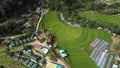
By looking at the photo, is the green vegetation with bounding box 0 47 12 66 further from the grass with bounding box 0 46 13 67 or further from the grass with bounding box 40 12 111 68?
the grass with bounding box 40 12 111 68

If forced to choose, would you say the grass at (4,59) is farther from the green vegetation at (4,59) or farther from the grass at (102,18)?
the grass at (102,18)

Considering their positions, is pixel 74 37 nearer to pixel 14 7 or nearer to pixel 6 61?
pixel 6 61

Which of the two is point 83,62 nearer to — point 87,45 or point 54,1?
point 87,45


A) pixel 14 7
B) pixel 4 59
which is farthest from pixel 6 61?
pixel 14 7

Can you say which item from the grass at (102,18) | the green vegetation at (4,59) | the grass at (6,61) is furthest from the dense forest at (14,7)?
the grass at (102,18)

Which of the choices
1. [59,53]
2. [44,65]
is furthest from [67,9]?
[44,65]

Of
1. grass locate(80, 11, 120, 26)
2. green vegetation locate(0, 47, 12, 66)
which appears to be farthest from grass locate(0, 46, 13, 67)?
grass locate(80, 11, 120, 26)
